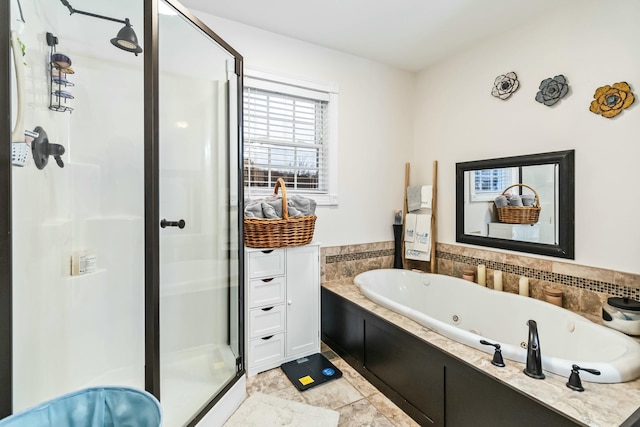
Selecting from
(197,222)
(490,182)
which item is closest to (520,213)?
(490,182)

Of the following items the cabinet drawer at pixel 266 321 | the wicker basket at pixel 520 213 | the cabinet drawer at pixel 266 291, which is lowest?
the cabinet drawer at pixel 266 321

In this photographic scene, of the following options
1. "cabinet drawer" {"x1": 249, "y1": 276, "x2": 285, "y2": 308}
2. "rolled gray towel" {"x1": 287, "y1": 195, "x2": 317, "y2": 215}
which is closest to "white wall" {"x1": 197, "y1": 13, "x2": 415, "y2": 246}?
"rolled gray towel" {"x1": 287, "y1": 195, "x2": 317, "y2": 215}

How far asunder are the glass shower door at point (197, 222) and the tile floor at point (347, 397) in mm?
316

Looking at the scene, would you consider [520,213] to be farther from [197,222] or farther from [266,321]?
[197,222]

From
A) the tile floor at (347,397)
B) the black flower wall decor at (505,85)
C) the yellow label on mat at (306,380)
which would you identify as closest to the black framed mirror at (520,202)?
the black flower wall decor at (505,85)

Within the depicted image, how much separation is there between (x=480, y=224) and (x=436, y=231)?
466 millimetres

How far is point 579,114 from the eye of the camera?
2.00 m

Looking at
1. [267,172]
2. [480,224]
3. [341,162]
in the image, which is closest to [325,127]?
[341,162]

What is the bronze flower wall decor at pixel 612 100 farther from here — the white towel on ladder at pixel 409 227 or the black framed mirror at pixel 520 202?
the white towel on ladder at pixel 409 227

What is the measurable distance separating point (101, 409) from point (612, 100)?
2904 millimetres

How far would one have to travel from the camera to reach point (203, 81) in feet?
6.55

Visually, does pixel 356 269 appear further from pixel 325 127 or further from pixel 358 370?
pixel 325 127

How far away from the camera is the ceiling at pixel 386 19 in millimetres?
2111

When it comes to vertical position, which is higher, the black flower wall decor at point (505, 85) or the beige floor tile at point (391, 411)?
the black flower wall decor at point (505, 85)
